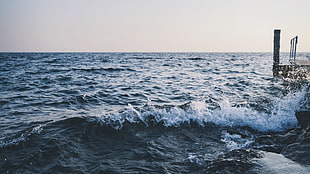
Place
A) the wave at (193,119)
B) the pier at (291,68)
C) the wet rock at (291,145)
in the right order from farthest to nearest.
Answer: the pier at (291,68), the wave at (193,119), the wet rock at (291,145)

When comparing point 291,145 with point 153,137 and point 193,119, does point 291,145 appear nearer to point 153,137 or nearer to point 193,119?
point 153,137

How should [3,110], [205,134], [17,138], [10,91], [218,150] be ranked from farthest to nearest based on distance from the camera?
1. [10,91]
2. [3,110]
3. [205,134]
4. [17,138]
5. [218,150]

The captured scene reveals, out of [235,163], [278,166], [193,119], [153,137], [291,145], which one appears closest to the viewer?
[278,166]

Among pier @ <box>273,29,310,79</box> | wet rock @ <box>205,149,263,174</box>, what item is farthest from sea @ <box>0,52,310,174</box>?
pier @ <box>273,29,310,79</box>

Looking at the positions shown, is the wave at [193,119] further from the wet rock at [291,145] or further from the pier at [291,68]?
the pier at [291,68]

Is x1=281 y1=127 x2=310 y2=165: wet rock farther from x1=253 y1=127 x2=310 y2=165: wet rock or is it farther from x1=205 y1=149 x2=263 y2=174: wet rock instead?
x1=205 y1=149 x2=263 y2=174: wet rock

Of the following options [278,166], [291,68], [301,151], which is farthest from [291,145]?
[291,68]

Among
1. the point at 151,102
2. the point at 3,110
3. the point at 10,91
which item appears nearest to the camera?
the point at 3,110

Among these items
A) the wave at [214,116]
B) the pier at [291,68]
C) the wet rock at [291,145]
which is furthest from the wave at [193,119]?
the pier at [291,68]

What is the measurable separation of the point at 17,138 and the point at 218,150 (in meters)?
4.41

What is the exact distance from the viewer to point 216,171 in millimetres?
3264

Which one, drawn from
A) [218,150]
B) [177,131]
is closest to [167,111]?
[177,131]

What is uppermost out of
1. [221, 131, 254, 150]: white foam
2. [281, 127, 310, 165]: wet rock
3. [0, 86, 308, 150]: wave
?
[281, 127, 310, 165]: wet rock

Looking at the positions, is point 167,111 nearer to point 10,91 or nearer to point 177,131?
point 177,131
